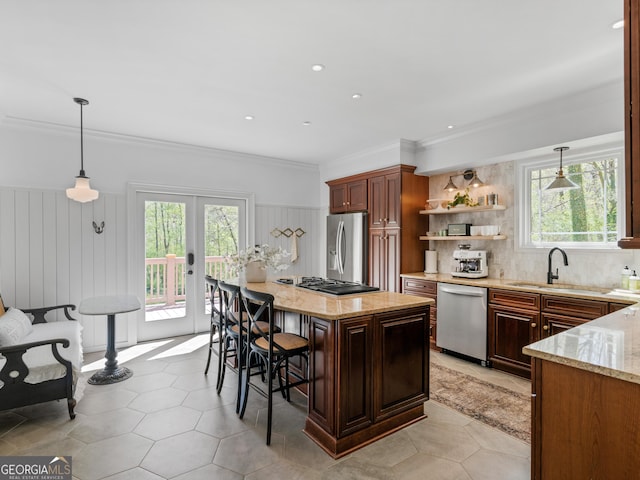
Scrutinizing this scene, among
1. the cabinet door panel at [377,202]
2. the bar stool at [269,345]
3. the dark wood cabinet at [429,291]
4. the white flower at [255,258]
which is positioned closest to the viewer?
the bar stool at [269,345]

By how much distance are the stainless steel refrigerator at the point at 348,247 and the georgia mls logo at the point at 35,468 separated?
12.3 feet

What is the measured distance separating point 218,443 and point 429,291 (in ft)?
9.44

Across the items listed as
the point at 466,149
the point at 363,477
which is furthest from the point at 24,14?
the point at 466,149

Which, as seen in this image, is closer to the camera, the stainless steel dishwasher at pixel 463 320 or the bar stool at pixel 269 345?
the bar stool at pixel 269 345

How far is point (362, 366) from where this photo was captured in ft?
7.46

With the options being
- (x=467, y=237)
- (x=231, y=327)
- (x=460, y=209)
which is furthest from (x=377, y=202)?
(x=231, y=327)

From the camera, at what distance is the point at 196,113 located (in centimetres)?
362

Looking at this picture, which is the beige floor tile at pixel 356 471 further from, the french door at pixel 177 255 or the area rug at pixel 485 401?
the french door at pixel 177 255

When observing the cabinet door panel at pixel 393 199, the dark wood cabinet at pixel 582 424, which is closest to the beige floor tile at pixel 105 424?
the dark wood cabinet at pixel 582 424

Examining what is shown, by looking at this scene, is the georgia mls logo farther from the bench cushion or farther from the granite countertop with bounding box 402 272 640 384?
the granite countertop with bounding box 402 272 640 384

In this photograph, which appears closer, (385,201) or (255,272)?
(255,272)

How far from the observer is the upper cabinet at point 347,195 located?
16.9 ft

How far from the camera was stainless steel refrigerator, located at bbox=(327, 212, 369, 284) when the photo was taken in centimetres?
508

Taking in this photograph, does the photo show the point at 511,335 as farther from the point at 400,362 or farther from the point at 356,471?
the point at 356,471
